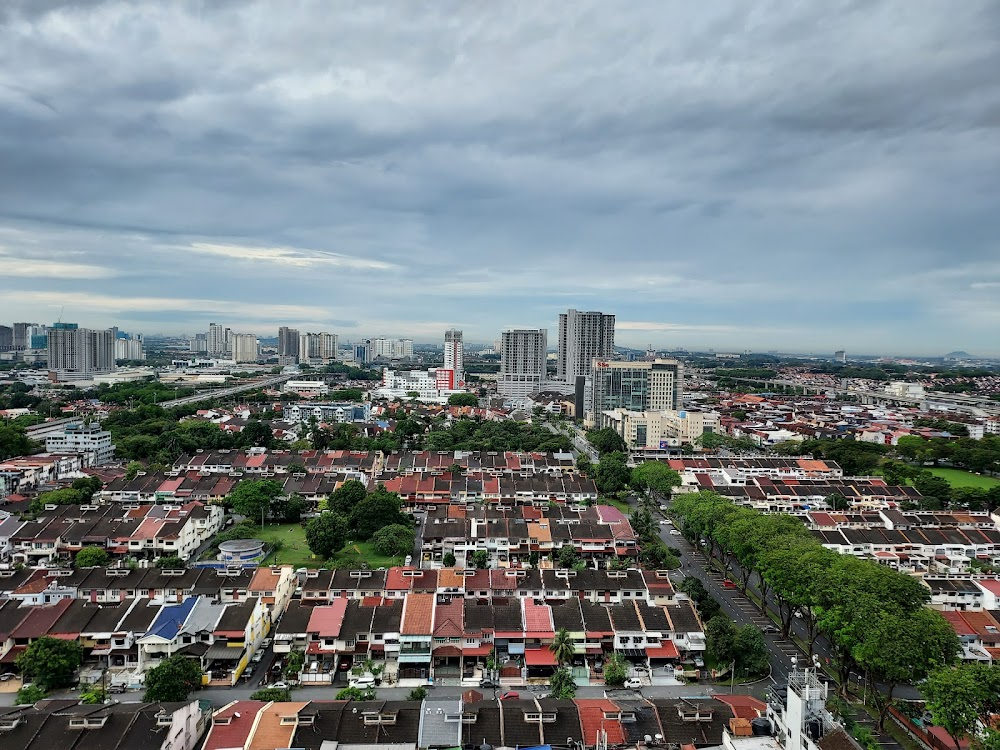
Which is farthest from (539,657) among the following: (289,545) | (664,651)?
(289,545)

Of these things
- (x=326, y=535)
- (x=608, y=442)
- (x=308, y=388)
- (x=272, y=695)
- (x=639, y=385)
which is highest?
(x=639, y=385)

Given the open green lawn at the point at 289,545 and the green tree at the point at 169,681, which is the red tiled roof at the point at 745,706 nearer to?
the green tree at the point at 169,681

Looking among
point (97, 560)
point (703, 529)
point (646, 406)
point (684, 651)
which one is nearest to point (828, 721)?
point (684, 651)

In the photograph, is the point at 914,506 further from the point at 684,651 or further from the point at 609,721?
the point at 609,721

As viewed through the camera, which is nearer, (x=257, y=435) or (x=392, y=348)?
(x=257, y=435)

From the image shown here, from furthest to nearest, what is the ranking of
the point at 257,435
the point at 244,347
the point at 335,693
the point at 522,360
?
the point at 244,347
the point at 522,360
the point at 257,435
the point at 335,693

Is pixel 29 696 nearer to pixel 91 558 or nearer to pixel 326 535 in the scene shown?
pixel 91 558

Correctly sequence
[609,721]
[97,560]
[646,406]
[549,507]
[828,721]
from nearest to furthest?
1. [828,721]
2. [609,721]
3. [97,560]
4. [549,507]
5. [646,406]

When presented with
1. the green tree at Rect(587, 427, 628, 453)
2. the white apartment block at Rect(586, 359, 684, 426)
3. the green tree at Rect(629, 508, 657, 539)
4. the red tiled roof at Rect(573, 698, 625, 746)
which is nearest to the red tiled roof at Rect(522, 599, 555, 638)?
the red tiled roof at Rect(573, 698, 625, 746)
